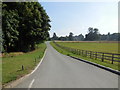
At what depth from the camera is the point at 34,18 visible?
50062 mm

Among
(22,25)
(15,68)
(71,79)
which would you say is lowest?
(15,68)

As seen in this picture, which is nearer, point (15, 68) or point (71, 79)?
point (71, 79)

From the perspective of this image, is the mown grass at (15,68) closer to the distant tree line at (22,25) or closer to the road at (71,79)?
the road at (71,79)

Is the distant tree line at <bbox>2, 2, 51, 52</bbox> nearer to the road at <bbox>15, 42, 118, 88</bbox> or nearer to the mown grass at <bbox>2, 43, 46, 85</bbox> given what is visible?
the mown grass at <bbox>2, 43, 46, 85</bbox>

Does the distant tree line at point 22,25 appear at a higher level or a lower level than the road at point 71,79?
higher

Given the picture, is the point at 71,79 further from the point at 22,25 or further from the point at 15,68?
the point at 22,25

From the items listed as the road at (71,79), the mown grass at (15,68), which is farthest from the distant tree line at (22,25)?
the road at (71,79)

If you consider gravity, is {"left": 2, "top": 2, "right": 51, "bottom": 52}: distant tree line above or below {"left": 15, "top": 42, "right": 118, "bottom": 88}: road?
above

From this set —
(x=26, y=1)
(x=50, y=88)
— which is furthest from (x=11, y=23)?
(x=50, y=88)

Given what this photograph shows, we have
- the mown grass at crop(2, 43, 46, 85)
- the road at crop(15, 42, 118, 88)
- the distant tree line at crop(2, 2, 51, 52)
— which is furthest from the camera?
the distant tree line at crop(2, 2, 51, 52)

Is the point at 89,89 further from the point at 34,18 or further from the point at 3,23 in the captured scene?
the point at 34,18

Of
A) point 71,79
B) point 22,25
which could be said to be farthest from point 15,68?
point 22,25

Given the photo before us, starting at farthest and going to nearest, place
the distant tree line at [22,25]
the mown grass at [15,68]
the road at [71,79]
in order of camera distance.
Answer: the distant tree line at [22,25] → the mown grass at [15,68] → the road at [71,79]

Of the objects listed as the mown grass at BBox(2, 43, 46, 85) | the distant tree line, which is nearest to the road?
A: the mown grass at BBox(2, 43, 46, 85)
